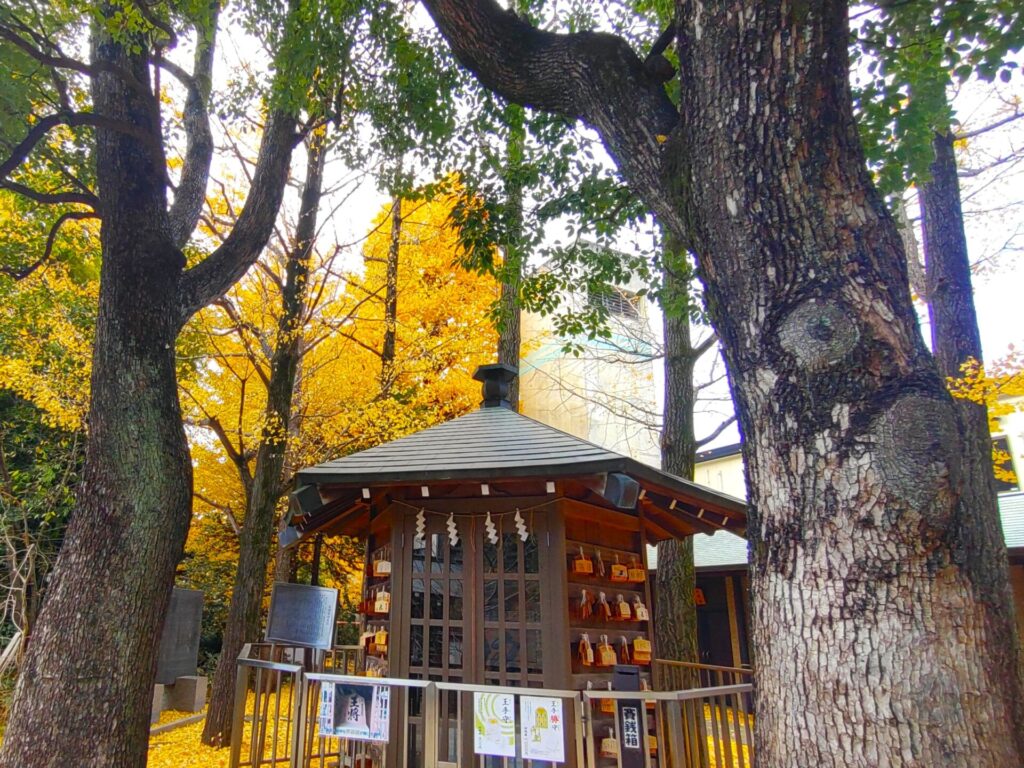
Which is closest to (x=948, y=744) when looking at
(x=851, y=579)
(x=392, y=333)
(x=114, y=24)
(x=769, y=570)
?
(x=851, y=579)

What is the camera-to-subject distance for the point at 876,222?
2.66 m

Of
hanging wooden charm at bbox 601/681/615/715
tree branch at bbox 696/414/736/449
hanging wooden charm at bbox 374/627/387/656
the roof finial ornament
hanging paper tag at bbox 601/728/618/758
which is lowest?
hanging paper tag at bbox 601/728/618/758

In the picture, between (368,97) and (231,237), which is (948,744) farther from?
(368,97)

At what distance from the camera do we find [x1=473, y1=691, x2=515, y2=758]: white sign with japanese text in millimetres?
3982

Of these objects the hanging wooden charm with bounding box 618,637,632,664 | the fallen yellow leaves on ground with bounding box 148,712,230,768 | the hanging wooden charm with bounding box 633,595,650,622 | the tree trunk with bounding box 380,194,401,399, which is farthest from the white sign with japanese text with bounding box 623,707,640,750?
the tree trunk with bounding box 380,194,401,399

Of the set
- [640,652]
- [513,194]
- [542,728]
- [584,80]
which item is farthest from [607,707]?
[513,194]

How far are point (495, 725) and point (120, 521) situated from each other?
2965 mm

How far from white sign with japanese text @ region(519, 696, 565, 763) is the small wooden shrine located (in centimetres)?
116

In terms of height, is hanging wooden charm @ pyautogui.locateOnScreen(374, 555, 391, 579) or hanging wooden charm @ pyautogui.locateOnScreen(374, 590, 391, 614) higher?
hanging wooden charm @ pyautogui.locateOnScreen(374, 555, 391, 579)

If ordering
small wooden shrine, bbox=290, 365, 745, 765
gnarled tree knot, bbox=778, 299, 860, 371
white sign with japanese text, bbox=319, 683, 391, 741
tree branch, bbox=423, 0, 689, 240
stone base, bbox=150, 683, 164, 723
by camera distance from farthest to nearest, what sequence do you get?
stone base, bbox=150, 683, 164, 723 < small wooden shrine, bbox=290, 365, 745, 765 < white sign with japanese text, bbox=319, 683, 391, 741 < tree branch, bbox=423, 0, 689, 240 < gnarled tree knot, bbox=778, 299, 860, 371

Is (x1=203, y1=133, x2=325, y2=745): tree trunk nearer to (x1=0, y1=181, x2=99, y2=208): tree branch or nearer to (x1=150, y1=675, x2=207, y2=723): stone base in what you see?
(x1=150, y1=675, x2=207, y2=723): stone base

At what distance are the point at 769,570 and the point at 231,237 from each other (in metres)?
5.87

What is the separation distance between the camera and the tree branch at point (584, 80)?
359 cm

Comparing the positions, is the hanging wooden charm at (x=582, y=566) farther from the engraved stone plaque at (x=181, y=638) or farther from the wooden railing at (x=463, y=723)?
the engraved stone plaque at (x=181, y=638)
